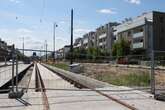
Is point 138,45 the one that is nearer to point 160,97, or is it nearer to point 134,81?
point 134,81

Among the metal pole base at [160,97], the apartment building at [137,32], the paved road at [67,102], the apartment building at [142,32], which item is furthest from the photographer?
the apartment building at [137,32]

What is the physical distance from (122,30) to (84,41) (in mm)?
78850

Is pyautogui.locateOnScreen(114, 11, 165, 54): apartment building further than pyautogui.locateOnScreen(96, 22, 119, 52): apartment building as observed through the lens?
No

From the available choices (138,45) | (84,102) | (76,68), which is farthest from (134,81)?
(138,45)

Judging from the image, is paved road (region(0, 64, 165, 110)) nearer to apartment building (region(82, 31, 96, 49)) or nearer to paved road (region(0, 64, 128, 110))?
paved road (region(0, 64, 128, 110))

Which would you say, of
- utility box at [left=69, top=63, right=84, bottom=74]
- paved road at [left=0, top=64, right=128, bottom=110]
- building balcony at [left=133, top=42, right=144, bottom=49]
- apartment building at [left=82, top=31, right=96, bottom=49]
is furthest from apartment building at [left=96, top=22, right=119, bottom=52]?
paved road at [left=0, top=64, right=128, bottom=110]

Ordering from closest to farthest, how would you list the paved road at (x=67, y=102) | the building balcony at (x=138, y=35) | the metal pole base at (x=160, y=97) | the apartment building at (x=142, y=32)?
the paved road at (x=67, y=102), the metal pole base at (x=160, y=97), the apartment building at (x=142, y=32), the building balcony at (x=138, y=35)

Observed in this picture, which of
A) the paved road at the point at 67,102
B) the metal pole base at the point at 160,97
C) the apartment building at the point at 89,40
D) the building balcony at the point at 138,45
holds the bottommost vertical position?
the paved road at the point at 67,102

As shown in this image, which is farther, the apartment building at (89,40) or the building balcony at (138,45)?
the apartment building at (89,40)

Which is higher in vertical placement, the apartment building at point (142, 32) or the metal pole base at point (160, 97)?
the apartment building at point (142, 32)

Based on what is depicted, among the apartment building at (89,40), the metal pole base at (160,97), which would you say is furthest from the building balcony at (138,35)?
the metal pole base at (160,97)

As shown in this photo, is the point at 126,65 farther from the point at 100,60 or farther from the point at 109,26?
the point at 109,26

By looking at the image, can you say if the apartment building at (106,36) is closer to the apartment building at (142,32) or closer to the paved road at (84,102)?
the apartment building at (142,32)

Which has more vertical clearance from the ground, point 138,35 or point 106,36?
point 106,36
